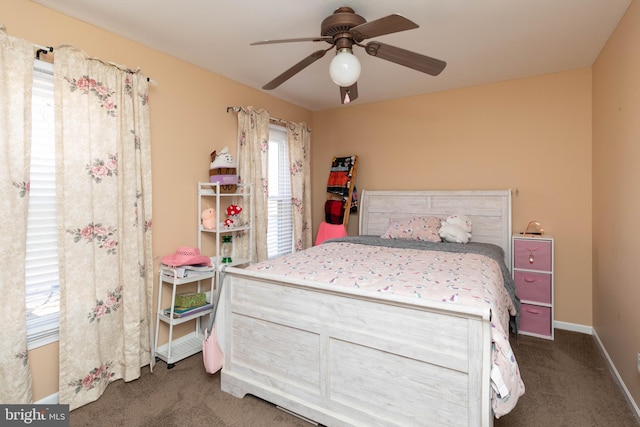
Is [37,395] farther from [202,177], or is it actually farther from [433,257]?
[433,257]

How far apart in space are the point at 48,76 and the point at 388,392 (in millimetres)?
2747

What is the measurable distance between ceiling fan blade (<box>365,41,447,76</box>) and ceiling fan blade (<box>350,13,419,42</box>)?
0.07 m

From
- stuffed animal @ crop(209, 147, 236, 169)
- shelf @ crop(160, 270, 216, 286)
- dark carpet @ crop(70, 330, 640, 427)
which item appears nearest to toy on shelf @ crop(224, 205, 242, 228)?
stuffed animal @ crop(209, 147, 236, 169)

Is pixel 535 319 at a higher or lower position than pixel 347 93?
lower

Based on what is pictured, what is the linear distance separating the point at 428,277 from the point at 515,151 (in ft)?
7.26

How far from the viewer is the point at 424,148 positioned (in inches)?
153

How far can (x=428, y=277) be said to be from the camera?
2008 millimetres

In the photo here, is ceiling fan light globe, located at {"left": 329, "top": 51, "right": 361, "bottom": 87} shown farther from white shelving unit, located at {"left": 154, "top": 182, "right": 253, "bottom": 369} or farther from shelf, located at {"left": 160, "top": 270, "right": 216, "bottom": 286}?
shelf, located at {"left": 160, "top": 270, "right": 216, "bottom": 286}

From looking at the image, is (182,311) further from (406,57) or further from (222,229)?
(406,57)

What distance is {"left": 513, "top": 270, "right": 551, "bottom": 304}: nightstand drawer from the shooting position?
3041 mm

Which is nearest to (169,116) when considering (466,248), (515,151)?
(466,248)

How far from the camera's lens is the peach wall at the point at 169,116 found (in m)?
2.07

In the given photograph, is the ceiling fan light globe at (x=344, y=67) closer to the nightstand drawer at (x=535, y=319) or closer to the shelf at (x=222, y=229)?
the shelf at (x=222, y=229)

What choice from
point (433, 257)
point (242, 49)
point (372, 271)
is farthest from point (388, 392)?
point (242, 49)
